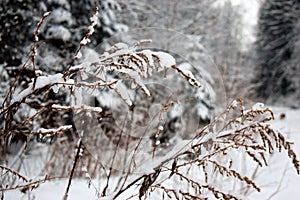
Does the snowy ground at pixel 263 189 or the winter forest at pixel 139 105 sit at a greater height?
the winter forest at pixel 139 105

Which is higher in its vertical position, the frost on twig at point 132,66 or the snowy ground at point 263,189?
the frost on twig at point 132,66

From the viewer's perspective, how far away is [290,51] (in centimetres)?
1714

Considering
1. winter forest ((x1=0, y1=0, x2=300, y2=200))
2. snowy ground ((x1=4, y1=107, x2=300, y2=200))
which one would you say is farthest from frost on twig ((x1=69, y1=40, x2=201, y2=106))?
snowy ground ((x1=4, y1=107, x2=300, y2=200))

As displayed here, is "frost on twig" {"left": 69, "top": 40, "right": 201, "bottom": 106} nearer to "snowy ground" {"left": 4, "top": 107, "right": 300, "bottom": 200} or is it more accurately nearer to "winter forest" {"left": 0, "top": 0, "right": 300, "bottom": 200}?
"winter forest" {"left": 0, "top": 0, "right": 300, "bottom": 200}

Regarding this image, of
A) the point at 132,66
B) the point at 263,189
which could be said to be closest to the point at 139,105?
the point at 263,189

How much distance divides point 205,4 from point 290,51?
869cm

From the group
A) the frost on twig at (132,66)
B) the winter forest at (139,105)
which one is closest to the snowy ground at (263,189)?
the winter forest at (139,105)

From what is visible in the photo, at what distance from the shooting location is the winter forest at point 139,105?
0.82m

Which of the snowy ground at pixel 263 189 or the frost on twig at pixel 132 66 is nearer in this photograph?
the frost on twig at pixel 132 66

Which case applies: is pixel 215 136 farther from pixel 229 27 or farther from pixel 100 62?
pixel 229 27

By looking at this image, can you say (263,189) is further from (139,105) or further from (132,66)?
(139,105)

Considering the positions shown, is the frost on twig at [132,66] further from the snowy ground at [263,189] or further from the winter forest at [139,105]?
the snowy ground at [263,189]

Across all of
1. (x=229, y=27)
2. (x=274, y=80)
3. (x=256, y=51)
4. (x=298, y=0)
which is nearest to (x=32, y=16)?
(x=229, y=27)

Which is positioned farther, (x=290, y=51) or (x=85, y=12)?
(x=290, y=51)
